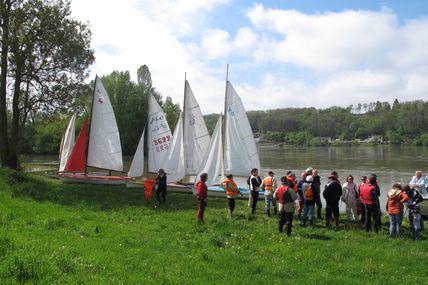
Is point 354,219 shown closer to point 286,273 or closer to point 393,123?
point 286,273

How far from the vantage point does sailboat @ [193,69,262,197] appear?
1986 cm

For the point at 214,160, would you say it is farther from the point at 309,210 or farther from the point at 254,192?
the point at 309,210

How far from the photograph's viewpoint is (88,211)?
1384 centimetres

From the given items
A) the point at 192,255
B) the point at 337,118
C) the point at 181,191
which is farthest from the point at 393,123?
the point at 192,255

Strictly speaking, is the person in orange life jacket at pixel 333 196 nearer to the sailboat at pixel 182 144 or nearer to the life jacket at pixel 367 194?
the life jacket at pixel 367 194

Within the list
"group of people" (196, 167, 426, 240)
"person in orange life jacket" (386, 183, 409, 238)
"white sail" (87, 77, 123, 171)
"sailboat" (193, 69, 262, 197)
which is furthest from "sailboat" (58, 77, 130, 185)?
"person in orange life jacket" (386, 183, 409, 238)

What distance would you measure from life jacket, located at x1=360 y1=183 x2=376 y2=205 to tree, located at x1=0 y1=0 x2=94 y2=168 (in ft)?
51.4

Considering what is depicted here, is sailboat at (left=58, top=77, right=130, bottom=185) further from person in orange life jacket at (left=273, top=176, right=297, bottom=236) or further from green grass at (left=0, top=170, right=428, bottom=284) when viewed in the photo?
person in orange life jacket at (left=273, top=176, right=297, bottom=236)

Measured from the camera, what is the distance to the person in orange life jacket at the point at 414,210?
38.6ft

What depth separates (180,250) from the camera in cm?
923

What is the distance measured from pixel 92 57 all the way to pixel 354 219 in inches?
660

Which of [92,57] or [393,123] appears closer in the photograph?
[92,57]

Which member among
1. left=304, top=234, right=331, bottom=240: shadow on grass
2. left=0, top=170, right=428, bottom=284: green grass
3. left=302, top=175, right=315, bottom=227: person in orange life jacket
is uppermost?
left=302, top=175, right=315, bottom=227: person in orange life jacket

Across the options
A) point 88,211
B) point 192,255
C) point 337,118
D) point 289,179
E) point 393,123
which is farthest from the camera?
point 337,118
